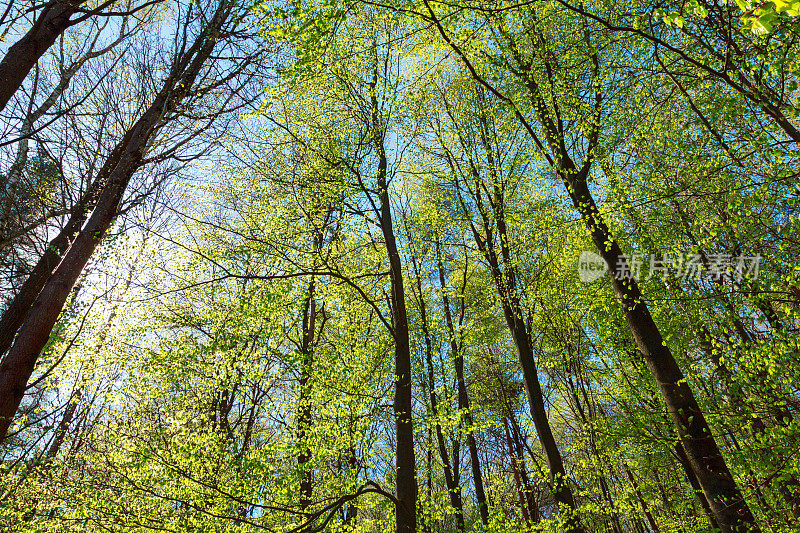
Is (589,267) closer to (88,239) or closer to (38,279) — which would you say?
(88,239)

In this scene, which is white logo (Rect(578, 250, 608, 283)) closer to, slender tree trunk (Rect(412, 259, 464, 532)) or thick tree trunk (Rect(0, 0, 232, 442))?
slender tree trunk (Rect(412, 259, 464, 532))

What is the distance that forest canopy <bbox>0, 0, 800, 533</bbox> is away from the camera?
4.86 metres

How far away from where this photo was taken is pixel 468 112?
11.1 meters

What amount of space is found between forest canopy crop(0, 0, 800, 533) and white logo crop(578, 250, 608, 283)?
0.13 metres

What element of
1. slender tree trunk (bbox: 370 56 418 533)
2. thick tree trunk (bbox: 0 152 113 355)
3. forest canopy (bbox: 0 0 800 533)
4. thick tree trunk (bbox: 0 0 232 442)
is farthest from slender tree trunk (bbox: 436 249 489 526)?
thick tree trunk (bbox: 0 152 113 355)

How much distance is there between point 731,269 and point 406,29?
757cm

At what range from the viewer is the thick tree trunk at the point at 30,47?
3.76m

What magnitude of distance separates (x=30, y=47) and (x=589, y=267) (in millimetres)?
11392

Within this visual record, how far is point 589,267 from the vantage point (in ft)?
35.2

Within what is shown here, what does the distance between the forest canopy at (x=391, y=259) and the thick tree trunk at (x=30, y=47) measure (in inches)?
1.2

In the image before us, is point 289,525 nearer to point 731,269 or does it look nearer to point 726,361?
point 726,361

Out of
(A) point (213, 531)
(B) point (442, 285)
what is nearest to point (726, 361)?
(A) point (213, 531)

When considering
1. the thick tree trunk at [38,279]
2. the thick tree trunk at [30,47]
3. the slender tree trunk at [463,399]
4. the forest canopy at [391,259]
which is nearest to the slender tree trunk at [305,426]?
the forest canopy at [391,259]

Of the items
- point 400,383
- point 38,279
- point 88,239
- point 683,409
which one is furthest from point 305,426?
point 683,409
